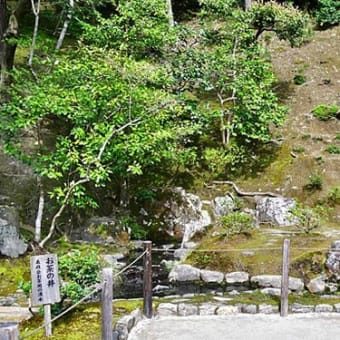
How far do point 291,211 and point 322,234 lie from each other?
2.50 feet

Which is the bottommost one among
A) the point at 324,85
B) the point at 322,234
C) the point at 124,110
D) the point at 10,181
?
the point at 322,234

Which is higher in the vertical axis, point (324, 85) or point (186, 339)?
point (324, 85)

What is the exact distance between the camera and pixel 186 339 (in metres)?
5.71

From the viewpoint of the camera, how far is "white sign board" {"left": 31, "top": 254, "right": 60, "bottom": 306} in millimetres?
5367

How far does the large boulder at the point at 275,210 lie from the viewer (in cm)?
1094

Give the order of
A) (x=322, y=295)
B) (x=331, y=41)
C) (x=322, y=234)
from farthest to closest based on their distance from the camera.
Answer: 1. (x=331, y=41)
2. (x=322, y=234)
3. (x=322, y=295)

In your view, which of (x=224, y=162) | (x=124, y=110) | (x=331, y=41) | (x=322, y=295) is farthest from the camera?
(x=331, y=41)

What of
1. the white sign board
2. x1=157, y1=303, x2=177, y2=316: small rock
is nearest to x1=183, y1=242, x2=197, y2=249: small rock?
x1=157, y1=303, x2=177, y2=316: small rock

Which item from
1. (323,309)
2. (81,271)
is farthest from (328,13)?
(81,271)

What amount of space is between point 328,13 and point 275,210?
11356mm

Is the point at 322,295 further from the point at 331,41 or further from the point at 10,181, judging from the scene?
the point at 331,41

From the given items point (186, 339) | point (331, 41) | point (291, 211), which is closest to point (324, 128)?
point (291, 211)

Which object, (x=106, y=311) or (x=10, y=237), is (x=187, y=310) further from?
(x=10, y=237)

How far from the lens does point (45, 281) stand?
5410 mm
